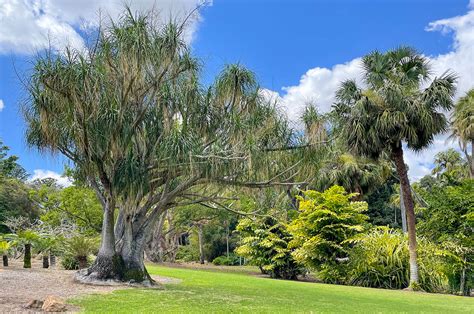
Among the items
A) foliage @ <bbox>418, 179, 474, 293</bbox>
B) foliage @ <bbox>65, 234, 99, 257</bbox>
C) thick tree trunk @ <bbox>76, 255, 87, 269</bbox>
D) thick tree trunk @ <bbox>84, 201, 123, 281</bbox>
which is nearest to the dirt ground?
thick tree trunk @ <bbox>84, 201, 123, 281</bbox>

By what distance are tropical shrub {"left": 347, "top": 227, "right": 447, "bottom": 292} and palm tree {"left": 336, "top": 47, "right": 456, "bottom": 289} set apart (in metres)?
0.91

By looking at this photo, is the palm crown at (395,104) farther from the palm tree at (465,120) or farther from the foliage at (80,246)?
the foliage at (80,246)

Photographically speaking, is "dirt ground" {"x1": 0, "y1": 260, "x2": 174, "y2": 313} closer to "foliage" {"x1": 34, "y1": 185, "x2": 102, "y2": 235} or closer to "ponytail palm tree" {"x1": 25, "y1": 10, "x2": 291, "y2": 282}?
"ponytail palm tree" {"x1": 25, "y1": 10, "x2": 291, "y2": 282}

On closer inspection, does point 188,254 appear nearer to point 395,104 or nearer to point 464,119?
Answer: point 464,119

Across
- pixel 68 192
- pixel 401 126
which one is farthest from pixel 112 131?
pixel 68 192

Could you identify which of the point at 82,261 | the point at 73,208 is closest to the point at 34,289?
the point at 82,261

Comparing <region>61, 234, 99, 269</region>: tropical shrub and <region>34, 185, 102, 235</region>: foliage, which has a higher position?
<region>34, 185, 102, 235</region>: foliage

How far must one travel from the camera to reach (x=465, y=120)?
25.6 metres

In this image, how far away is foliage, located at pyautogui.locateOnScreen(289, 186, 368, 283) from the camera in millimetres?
21938

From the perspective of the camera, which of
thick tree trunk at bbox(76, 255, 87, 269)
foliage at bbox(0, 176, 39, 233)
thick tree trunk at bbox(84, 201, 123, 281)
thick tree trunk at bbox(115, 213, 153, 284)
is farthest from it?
foliage at bbox(0, 176, 39, 233)

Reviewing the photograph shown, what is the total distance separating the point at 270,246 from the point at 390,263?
7743mm

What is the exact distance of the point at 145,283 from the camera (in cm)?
1285

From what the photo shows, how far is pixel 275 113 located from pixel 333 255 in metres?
11.4

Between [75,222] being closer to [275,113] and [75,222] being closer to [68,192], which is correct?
[68,192]
